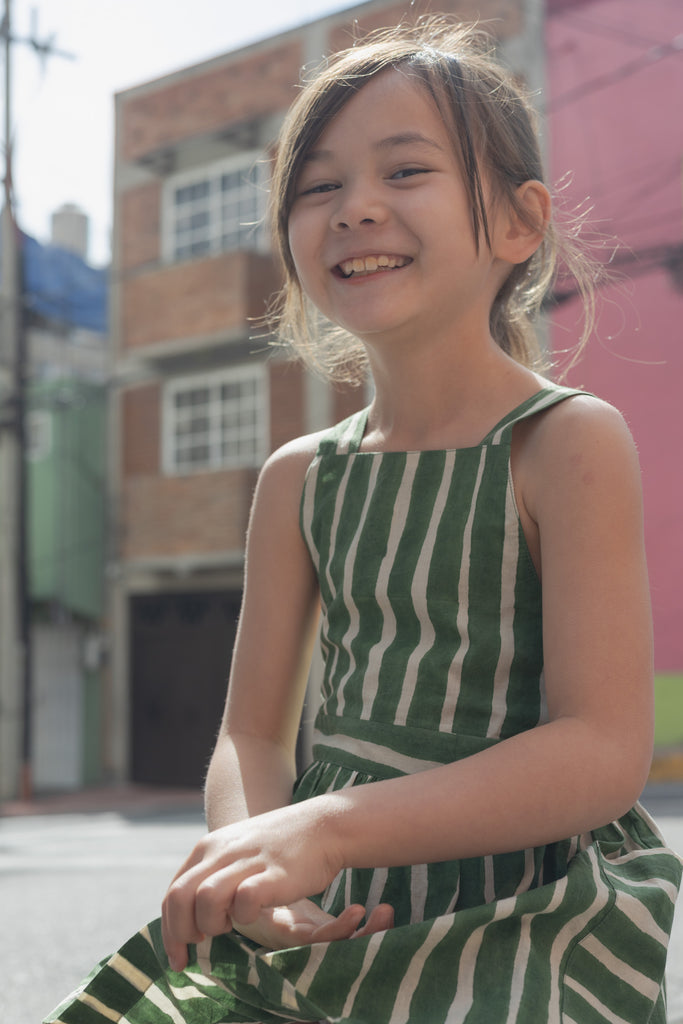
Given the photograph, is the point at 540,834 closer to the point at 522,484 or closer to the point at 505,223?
the point at 522,484

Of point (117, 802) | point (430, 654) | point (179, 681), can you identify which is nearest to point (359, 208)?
point (430, 654)

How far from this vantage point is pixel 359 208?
1211 millimetres

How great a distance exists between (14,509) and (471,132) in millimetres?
13131

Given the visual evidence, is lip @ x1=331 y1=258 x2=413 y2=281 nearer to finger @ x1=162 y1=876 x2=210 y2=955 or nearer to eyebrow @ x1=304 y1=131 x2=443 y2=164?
eyebrow @ x1=304 y1=131 x2=443 y2=164

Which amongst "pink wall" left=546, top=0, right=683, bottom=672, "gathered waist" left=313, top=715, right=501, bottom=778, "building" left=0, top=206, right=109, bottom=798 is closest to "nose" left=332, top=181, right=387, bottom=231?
"gathered waist" left=313, top=715, right=501, bottom=778

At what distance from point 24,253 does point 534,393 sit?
14.2 metres

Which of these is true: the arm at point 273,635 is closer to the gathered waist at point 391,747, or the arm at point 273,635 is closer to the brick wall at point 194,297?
the gathered waist at point 391,747

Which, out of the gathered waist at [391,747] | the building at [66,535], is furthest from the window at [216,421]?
the gathered waist at [391,747]

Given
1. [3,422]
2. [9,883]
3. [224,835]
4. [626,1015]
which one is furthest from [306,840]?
[3,422]

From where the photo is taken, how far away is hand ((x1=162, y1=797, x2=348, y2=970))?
931mm

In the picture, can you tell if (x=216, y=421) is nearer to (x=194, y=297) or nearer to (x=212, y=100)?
(x=194, y=297)

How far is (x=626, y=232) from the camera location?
1209 cm

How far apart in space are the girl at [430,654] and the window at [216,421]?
43.0 ft

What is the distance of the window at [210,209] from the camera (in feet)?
49.5
